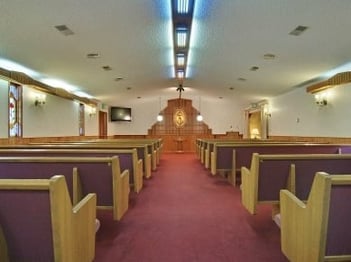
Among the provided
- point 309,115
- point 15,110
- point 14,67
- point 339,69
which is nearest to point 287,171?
point 339,69

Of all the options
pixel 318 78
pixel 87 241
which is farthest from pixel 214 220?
pixel 318 78

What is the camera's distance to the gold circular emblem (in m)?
13.6

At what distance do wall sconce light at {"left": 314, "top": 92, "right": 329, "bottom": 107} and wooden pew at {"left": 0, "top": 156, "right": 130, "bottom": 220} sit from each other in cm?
581

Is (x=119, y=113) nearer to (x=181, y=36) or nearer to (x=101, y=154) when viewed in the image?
(x=181, y=36)

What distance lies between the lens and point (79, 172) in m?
2.45

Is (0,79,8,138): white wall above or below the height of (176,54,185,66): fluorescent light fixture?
below

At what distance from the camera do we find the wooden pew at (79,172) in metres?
2.40

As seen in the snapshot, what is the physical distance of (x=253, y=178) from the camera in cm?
268

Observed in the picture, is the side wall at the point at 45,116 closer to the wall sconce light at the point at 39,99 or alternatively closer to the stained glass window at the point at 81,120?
the wall sconce light at the point at 39,99

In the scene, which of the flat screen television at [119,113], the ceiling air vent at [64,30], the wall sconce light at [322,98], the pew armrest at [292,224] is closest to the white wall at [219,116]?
the wall sconce light at [322,98]

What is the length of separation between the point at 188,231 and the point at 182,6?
2829mm

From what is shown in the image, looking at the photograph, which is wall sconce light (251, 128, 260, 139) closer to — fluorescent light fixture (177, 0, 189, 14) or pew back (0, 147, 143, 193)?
fluorescent light fixture (177, 0, 189, 14)

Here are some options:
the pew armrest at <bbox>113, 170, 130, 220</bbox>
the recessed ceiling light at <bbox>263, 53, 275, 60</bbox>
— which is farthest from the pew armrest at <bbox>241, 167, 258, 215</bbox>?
the recessed ceiling light at <bbox>263, 53, 275, 60</bbox>

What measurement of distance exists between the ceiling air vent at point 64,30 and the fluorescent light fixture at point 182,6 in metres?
1.51
